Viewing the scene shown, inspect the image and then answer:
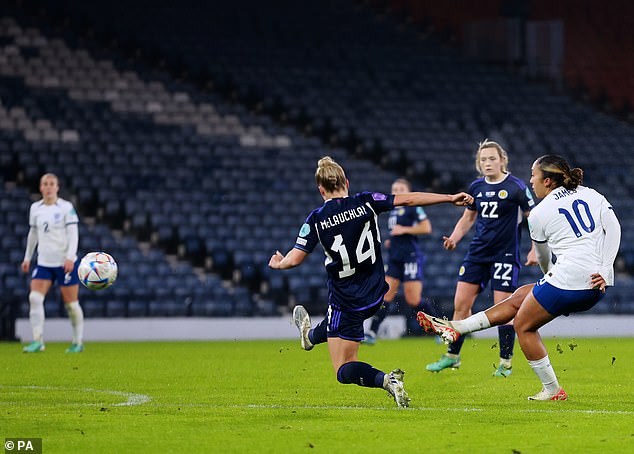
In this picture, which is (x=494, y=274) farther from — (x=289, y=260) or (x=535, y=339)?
(x=289, y=260)

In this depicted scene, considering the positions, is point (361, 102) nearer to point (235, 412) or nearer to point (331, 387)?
point (331, 387)

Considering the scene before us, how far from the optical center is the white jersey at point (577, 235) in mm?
7922

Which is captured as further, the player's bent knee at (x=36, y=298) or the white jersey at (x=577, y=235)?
the player's bent knee at (x=36, y=298)

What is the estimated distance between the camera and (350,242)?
8016mm

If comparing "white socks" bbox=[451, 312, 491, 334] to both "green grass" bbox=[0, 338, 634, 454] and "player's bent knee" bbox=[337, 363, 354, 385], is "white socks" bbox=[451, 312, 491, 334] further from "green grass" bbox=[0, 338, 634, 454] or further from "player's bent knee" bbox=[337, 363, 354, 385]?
"player's bent knee" bbox=[337, 363, 354, 385]

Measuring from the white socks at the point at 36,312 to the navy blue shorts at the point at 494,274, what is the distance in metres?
6.07

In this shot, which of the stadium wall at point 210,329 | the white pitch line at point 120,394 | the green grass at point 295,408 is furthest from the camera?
the stadium wall at point 210,329

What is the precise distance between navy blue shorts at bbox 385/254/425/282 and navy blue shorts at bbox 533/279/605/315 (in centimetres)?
793

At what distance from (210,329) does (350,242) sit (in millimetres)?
11235

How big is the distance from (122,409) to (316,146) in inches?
686

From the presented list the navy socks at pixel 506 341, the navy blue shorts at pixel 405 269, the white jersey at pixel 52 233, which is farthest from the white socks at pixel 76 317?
the navy socks at pixel 506 341

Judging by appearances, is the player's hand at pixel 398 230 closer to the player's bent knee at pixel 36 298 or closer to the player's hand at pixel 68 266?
the player's hand at pixel 68 266

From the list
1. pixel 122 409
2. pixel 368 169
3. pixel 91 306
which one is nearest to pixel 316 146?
pixel 368 169

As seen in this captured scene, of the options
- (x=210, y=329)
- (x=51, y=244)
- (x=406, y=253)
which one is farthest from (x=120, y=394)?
(x=210, y=329)
